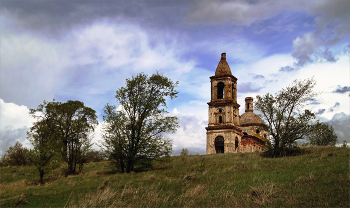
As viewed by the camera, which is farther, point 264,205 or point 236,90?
point 236,90

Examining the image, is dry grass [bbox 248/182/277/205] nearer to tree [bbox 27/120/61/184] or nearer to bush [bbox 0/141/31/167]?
tree [bbox 27/120/61/184]

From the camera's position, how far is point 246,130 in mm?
55906

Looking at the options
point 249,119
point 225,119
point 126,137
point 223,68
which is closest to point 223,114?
point 225,119

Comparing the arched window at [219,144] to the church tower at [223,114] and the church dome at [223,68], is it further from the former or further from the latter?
the church dome at [223,68]

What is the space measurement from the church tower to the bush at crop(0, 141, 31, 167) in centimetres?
3039

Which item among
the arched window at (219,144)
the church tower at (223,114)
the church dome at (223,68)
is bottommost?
the arched window at (219,144)

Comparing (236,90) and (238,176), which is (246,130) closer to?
(236,90)

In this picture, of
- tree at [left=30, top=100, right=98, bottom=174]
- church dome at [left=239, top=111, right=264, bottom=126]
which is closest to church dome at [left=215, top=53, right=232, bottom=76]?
church dome at [left=239, top=111, right=264, bottom=126]

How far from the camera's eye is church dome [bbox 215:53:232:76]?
Result: 4901cm

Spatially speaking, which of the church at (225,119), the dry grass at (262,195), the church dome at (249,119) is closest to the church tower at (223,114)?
the church at (225,119)

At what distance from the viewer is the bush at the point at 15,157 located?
4506 centimetres

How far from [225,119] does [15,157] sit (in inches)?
1377

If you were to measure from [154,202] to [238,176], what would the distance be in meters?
6.46

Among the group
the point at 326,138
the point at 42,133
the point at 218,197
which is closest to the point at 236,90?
the point at 326,138
